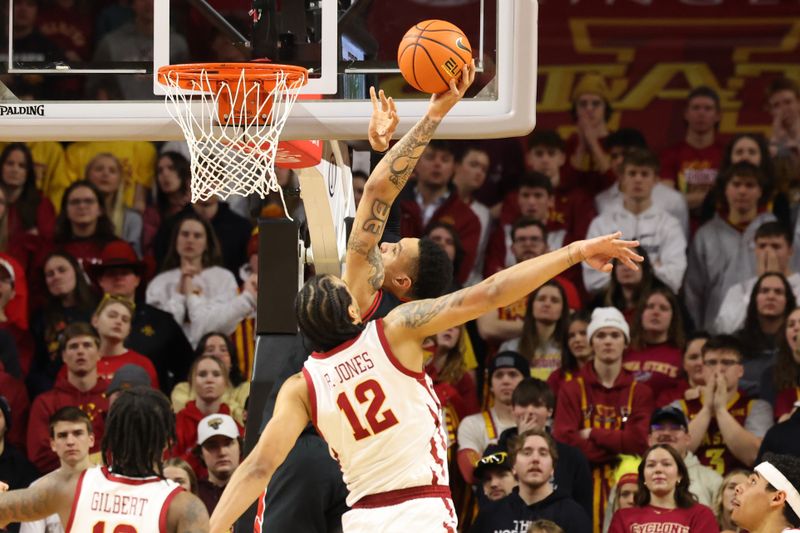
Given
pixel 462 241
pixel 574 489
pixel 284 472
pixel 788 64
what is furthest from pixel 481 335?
pixel 788 64

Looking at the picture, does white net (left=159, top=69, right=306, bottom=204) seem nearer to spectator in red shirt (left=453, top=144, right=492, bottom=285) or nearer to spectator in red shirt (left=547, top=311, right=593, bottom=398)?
spectator in red shirt (left=547, top=311, right=593, bottom=398)

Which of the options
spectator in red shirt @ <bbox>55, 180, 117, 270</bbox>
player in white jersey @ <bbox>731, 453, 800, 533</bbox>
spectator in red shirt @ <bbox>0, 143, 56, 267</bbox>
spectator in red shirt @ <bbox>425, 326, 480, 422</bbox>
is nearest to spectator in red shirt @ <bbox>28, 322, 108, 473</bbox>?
spectator in red shirt @ <bbox>55, 180, 117, 270</bbox>

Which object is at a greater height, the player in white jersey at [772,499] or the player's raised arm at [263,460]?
the player's raised arm at [263,460]

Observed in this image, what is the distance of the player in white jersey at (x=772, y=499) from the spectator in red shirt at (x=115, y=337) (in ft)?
15.7

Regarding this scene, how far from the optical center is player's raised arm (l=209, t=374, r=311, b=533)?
20.0 feet

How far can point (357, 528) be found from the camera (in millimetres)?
6121

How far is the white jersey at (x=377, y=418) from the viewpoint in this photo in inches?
237

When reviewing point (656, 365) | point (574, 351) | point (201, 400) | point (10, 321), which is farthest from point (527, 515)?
point (10, 321)

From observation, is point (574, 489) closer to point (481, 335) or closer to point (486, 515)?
point (486, 515)

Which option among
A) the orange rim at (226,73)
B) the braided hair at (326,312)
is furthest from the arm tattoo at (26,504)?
the orange rim at (226,73)

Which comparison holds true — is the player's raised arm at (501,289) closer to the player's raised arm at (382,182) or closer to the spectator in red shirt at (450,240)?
the player's raised arm at (382,182)

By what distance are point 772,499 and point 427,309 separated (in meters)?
1.87

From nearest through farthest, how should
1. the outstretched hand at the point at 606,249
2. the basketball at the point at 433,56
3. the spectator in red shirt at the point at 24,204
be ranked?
the outstretched hand at the point at 606,249 → the basketball at the point at 433,56 → the spectator in red shirt at the point at 24,204

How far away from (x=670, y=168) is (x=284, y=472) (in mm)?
5479
